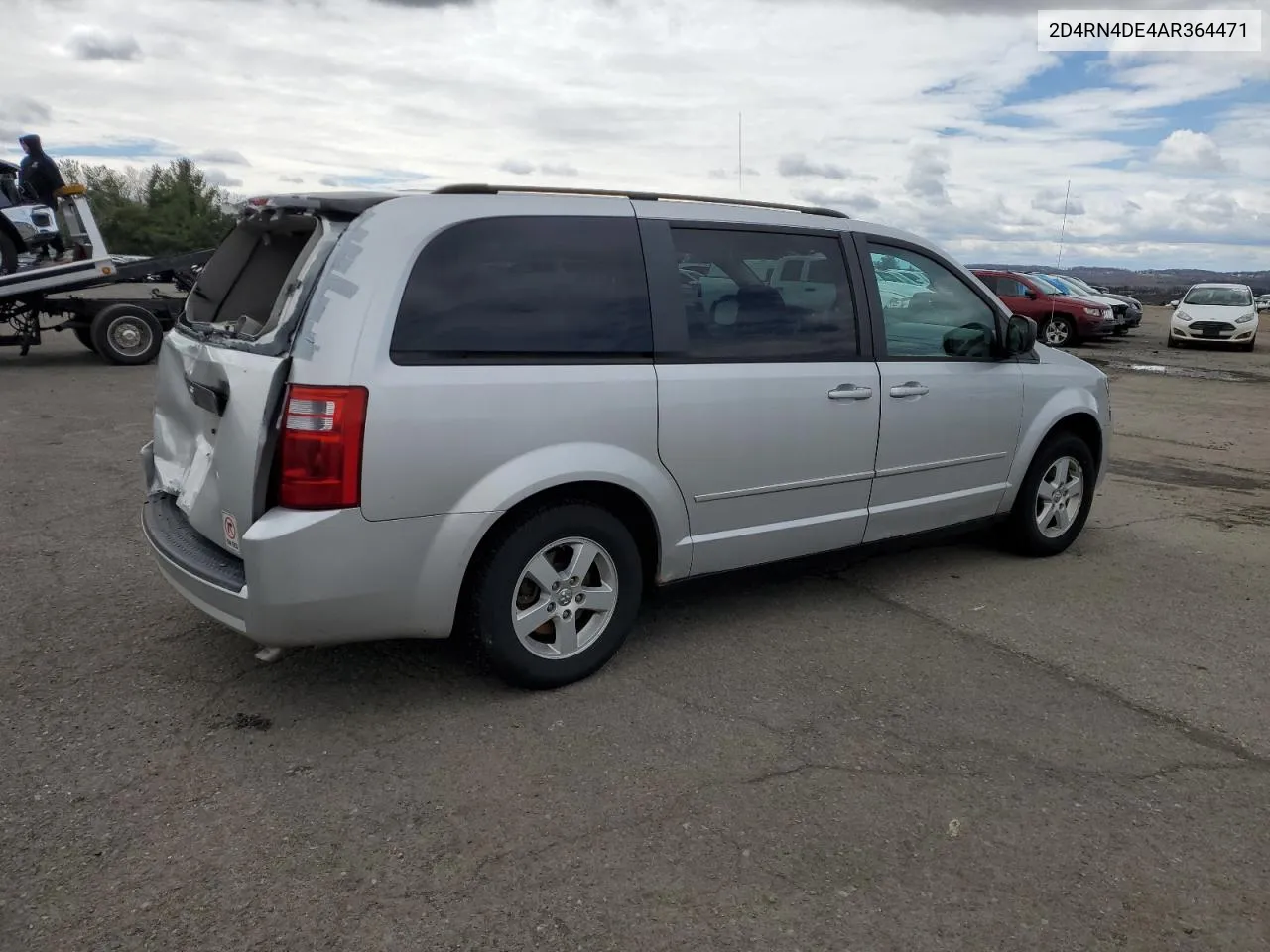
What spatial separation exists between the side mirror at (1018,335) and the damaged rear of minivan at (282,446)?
3207mm

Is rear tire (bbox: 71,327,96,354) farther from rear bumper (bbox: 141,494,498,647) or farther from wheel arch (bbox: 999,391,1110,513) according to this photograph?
wheel arch (bbox: 999,391,1110,513)

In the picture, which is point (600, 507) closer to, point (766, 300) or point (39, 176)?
point (766, 300)

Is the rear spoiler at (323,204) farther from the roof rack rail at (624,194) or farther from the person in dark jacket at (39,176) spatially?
the person in dark jacket at (39,176)

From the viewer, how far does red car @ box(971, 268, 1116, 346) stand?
22.2 meters

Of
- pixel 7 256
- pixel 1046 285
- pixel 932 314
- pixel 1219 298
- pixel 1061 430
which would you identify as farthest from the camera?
pixel 1219 298

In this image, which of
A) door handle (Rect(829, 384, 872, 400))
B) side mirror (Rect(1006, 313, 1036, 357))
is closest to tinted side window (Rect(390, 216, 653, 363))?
door handle (Rect(829, 384, 872, 400))

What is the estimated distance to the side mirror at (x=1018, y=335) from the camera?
17.1 feet

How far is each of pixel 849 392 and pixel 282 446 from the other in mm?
2399

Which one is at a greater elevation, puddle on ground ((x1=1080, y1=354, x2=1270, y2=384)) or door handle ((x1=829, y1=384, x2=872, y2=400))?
door handle ((x1=829, y1=384, x2=872, y2=400))

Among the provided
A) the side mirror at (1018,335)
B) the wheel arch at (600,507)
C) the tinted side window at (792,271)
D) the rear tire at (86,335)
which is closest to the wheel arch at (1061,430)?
the side mirror at (1018,335)

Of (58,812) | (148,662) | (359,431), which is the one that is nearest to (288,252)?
(359,431)

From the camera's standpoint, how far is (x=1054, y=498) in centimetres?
574

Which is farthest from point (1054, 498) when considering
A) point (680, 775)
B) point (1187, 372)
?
point (1187, 372)

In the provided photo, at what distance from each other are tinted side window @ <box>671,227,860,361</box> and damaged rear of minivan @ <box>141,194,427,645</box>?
50.3 inches
